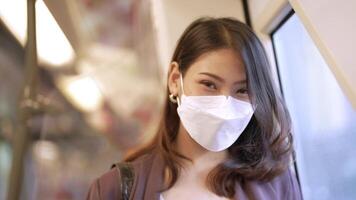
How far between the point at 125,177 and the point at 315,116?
0.72 m

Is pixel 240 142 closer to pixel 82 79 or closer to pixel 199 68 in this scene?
pixel 199 68

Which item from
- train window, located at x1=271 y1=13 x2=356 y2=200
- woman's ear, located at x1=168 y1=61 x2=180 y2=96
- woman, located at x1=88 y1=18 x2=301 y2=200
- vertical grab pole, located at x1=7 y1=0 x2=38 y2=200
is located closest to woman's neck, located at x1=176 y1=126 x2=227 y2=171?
woman, located at x1=88 y1=18 x2=301 y2=200

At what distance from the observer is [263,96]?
0.85 m

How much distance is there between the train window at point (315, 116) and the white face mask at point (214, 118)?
0.32 metres

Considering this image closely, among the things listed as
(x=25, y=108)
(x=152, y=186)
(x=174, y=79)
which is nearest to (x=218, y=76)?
(x=174, y=79)

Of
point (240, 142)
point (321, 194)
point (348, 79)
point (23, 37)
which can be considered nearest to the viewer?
point (348, 79)

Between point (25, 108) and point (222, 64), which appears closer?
point (222, 64)

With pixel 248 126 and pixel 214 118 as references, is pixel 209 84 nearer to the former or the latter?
pixel 214 118

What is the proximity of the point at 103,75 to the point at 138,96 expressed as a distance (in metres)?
0.25

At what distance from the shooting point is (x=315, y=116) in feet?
3.83

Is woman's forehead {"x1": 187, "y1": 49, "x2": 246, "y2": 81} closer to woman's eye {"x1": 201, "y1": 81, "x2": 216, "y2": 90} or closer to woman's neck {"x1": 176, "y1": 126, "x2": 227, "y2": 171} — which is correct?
woman's eye {"x1": 201, "y1": 81, "x2": 216, "y2": 90}

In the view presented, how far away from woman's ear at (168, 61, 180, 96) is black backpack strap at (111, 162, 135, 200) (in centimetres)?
22

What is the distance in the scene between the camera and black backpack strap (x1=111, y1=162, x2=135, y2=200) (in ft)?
2.55

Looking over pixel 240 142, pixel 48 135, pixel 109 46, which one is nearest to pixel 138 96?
pixel 109 46
